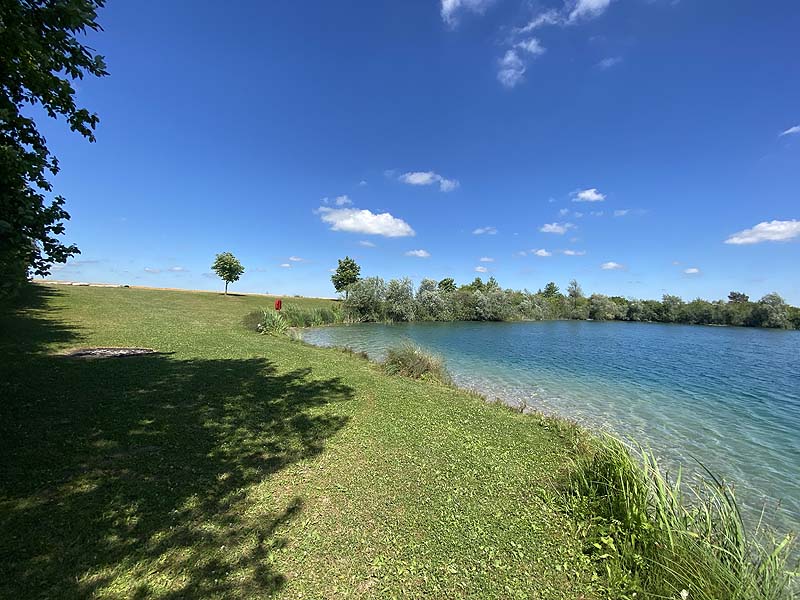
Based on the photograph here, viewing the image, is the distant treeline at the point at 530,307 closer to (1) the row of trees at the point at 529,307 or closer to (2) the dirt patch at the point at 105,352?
(1) the row of trees at the point at 529,307

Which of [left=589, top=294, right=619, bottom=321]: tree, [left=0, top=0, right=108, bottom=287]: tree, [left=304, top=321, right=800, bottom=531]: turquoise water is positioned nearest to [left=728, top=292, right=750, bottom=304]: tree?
[left=589, top=294, right=619, bottom=321]: tree

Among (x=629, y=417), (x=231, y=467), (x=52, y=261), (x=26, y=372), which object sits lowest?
(x=629, y=417)

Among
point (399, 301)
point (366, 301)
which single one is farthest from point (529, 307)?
point (366, 301)

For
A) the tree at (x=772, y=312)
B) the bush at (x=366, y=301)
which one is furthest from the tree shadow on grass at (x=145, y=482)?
the tree at (x=772, y=312)

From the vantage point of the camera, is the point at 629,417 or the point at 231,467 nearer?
the point at 231,467

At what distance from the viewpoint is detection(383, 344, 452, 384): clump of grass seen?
13.5 m

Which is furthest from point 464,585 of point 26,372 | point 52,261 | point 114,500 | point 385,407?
point 26,372

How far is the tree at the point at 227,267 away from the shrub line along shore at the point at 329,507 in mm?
66334

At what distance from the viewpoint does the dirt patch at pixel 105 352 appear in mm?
11758

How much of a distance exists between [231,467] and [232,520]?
1.42 metres

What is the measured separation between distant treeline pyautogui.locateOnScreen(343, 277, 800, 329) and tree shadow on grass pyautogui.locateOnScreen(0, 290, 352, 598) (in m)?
36.4

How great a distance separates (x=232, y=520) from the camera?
13.8 ft

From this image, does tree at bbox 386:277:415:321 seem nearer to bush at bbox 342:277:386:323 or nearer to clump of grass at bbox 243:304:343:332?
bush at bbox 342:277:386:323

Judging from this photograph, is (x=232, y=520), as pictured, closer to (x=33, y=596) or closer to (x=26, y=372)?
(x=33, y=596)
